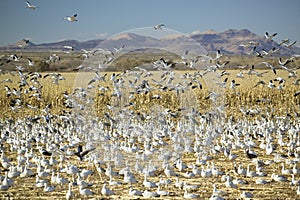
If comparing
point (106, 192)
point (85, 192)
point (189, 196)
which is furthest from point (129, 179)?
point (189, 196)

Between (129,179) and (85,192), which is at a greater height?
(129,179)

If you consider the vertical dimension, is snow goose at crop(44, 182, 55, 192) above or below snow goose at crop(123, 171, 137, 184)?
below

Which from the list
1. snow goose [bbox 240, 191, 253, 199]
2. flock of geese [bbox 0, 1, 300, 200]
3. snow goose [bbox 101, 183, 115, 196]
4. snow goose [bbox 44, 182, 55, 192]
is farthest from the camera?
flock of geese [bbox 0, 1, 300, 200]

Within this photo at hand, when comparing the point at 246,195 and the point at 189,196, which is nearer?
the point at 189,196

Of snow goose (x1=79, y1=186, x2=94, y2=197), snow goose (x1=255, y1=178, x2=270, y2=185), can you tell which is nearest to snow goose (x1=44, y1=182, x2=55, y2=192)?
snow goose (x1=79, y1=186, x2=94, y2=197)

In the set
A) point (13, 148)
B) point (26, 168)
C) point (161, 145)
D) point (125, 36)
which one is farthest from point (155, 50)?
point (26, 168)

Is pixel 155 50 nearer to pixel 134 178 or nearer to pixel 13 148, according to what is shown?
pixel 13 148

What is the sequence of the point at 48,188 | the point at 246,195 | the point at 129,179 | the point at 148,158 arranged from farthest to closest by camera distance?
the point at 148,158 < the point at 129,179 < the point at 48,188 < the point at 246,195

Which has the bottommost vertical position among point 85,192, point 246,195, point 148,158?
point 246,195

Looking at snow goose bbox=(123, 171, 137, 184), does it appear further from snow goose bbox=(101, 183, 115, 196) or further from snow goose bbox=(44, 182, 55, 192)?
snow goose bbox=(44, 182, 55, 192)

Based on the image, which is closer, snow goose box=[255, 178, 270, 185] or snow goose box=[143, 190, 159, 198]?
snow goose box=[143, 190, 159, 198]

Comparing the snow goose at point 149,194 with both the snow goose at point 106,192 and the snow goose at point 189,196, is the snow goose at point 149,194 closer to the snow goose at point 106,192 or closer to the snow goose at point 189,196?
the snow goose at point 189,196

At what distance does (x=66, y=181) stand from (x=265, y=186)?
4.27m

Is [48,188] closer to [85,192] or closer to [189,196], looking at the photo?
[85,192]
